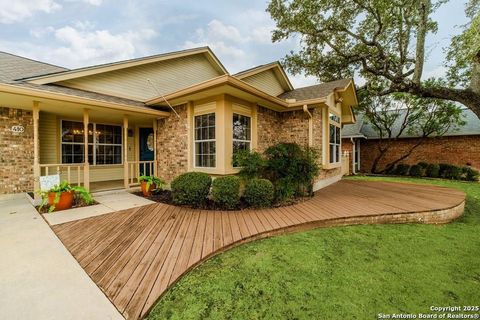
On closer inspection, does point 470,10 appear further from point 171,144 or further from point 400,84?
point 171,144

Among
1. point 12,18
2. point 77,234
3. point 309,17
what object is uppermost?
point 309,17

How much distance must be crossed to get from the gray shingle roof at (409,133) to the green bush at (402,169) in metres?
2.08

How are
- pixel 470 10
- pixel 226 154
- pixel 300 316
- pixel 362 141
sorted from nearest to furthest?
1. pixel 300 316
2. pixel 226 154
3. pixel 470 10
4. pixel 362 141

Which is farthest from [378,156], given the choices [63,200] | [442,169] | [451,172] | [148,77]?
[63,200]

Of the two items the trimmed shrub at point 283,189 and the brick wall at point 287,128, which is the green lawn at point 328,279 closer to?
the trimmed shrub at point 283,189

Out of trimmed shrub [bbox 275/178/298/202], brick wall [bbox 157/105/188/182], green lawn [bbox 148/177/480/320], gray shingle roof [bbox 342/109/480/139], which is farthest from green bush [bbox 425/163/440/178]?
brick wall [bbox 157/105/188/182]

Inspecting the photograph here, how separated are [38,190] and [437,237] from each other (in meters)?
9.09

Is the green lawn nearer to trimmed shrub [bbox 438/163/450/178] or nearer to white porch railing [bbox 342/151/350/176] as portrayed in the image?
white porch railing [bbox 342/151/350/176]

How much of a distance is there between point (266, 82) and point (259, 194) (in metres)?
6.36

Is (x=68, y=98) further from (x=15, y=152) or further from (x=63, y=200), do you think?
(x=15, y=152)

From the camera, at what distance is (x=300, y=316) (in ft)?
6.40

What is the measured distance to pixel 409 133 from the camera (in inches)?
530

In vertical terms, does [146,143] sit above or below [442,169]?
above

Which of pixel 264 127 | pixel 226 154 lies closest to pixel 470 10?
pixel 264 127
